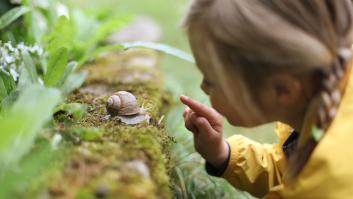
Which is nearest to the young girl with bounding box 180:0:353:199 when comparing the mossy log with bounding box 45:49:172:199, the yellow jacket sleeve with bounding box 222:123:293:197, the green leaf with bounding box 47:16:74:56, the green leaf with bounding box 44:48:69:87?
the mossy log with bounding box 45:49:172:199

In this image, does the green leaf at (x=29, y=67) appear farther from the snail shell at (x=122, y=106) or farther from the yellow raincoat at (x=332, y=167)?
the yellow raincoat at (x=332, y=167)

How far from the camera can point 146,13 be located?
15.8 ft

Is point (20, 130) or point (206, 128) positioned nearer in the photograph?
point (20, 130)

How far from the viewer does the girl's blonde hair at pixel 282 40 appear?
1.49 metres

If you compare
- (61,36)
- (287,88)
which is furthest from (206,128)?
(61,36)

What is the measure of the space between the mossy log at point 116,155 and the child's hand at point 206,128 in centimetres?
10

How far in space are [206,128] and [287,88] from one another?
1.51 feet

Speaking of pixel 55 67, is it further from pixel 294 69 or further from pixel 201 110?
pixel 294 69

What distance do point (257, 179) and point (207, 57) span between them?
60 cm

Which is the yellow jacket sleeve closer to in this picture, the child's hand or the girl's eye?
the child's hand

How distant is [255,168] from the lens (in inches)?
80.7

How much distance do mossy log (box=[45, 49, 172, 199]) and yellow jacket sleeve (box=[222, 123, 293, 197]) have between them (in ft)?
0.75

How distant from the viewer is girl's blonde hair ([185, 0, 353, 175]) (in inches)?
58.7

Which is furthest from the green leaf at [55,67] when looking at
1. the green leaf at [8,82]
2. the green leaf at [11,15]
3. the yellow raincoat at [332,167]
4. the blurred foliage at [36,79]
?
the yellow raincoat at [332,167]
